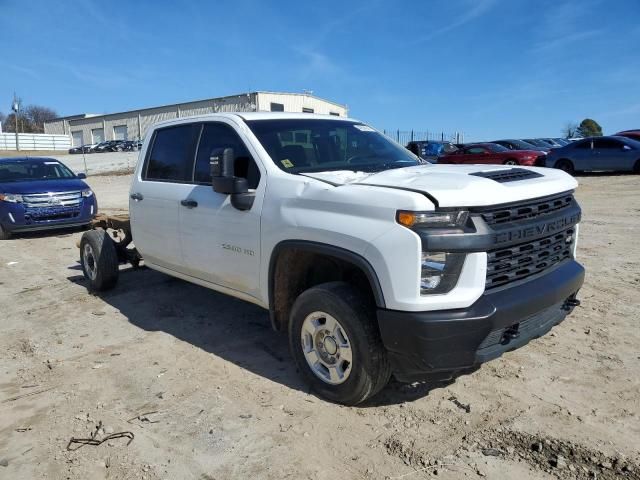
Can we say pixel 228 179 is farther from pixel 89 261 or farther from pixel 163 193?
pixel 89 261

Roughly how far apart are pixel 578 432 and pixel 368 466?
4.11 feet

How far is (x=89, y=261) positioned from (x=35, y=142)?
7021 cm

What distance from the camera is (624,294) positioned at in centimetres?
546

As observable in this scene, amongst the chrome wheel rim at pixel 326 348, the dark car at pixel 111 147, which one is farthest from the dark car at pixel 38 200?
the dark car at pixel 111 147

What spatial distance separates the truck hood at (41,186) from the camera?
34.0 ft

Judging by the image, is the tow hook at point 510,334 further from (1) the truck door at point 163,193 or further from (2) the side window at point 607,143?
(2) the side window at point 607,143

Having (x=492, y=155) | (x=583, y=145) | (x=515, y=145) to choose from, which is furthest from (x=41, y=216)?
(x=515, y=145)

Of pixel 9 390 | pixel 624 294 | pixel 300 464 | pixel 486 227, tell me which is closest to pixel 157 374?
pixel 9 390

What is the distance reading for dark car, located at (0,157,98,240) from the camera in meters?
10.2

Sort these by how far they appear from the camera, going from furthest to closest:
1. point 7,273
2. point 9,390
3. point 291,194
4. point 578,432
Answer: point 7,273 < point 9,390 < point 291,194 < point 578,432

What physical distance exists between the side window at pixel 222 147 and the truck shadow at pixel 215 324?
141 cm

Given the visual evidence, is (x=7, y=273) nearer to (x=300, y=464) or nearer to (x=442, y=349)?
(x=300, y=464)

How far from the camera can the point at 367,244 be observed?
10.1 feet

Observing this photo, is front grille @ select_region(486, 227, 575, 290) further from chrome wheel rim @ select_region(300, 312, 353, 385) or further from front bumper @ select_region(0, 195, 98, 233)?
front bumper @ select_region(0, 195, 98, 233)
